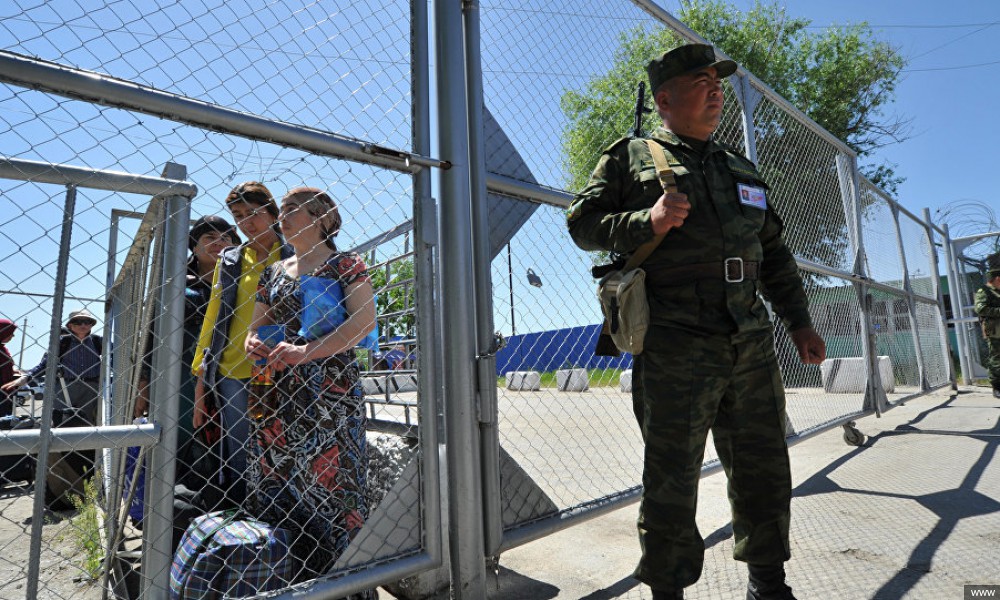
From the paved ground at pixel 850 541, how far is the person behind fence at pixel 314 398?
66 centimetres

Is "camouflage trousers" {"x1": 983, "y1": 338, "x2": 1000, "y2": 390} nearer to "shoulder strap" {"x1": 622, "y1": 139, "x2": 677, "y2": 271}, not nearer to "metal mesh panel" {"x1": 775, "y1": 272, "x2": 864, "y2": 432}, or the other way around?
"metal mesh panel" {"x1": 775, "y1": 272, "x2": 864, "y2": 432}

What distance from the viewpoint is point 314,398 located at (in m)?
1.90

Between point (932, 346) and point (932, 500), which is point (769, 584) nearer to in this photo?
point (932, 500)

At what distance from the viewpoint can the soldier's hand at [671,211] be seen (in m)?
1.50

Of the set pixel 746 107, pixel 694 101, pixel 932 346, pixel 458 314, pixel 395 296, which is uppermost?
pixel 746 107

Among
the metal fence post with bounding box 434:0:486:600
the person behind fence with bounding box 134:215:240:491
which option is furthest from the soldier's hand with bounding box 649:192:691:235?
the person behind fence with bounding box 134:215:240:491

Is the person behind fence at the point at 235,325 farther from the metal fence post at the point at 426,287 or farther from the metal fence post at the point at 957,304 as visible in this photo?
the metal fence post at the point at 957,304

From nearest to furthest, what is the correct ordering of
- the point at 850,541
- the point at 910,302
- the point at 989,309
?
the point at 850,541 → the point at 910,302 → the point at 989,309

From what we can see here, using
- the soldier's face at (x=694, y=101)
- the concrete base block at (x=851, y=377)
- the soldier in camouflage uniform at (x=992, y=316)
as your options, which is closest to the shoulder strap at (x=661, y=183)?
the soldier's face at (x=694, y=101)

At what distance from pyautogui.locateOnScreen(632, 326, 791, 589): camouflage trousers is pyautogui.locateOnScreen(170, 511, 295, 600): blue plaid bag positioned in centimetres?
105

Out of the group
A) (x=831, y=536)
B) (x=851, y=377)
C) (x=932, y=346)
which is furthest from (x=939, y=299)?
(x=831, y=536)

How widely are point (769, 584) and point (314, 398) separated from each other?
5.05ft

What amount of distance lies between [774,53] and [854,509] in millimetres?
18796

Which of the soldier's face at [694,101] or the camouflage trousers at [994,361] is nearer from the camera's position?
the soldier's face at [694,101]
